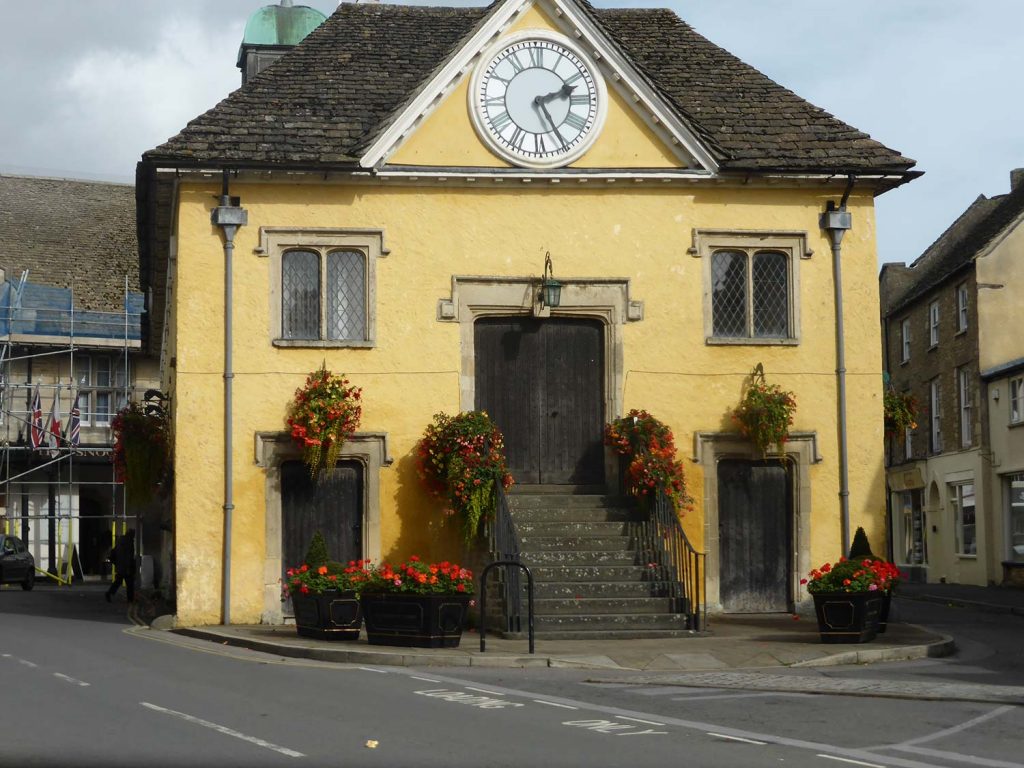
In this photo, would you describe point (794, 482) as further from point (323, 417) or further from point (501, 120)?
point (323, 417)

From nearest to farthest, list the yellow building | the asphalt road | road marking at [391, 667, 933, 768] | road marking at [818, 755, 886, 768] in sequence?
1. road marking at [818, 755, 886, 768]
2. the asphalt road
3. road marking at [391, 667, 933, 768]
4. the yellow building

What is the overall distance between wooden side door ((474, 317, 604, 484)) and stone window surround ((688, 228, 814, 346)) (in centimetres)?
165

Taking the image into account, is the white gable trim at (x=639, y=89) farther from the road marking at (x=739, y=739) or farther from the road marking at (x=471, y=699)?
the road marking at (x=739, y=739)

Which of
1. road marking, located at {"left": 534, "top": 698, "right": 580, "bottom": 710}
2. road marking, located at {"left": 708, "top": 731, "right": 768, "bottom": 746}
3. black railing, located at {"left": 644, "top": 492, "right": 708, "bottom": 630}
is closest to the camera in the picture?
road marking, located at {"left": 708, "top": 731, "right": 768, "bottom": 746}

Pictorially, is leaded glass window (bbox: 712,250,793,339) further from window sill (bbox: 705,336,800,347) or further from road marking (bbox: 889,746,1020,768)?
road marking (bbox: 889,746,1020,768)

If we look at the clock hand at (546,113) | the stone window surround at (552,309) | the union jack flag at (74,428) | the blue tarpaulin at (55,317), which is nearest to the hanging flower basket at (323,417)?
the stone window surround at (552,309)

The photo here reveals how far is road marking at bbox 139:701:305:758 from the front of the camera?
9.57m

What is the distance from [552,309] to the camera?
A: 71.9 ft

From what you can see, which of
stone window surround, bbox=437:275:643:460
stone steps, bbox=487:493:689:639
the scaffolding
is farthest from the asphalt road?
the scaffolding

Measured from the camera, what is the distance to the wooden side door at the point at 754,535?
861 inches

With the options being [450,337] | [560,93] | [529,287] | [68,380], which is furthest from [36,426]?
[560,93]

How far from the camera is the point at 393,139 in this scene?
21.5 m

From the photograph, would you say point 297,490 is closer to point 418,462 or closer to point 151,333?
point 418,462

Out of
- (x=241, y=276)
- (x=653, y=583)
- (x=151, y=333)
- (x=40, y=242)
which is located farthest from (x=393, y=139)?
(x=40, y=242)
